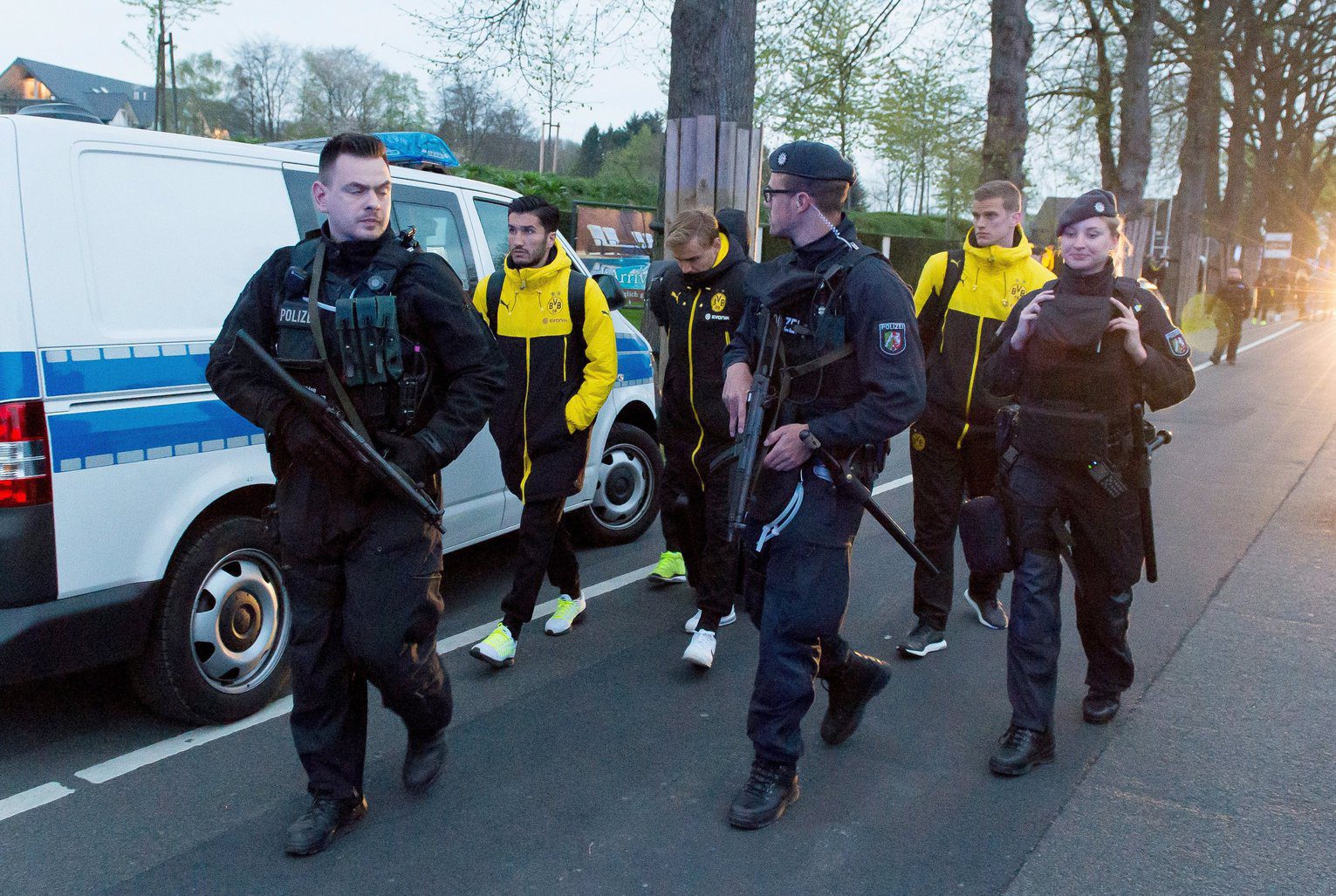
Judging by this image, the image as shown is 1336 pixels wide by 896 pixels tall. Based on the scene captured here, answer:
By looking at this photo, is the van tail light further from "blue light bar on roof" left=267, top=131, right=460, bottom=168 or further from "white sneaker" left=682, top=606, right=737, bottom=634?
"white sneaker" left=682, top=606, right=737, bottom=634

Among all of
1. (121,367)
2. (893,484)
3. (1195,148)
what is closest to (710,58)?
(893,484)

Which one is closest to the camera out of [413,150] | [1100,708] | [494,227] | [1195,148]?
[1100,708]

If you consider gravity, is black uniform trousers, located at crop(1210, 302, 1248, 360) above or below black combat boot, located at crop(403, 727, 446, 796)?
above

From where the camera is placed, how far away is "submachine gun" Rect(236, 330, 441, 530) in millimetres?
2844

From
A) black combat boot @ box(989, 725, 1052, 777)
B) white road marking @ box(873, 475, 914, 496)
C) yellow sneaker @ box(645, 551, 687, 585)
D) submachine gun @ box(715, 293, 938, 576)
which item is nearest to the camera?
submachine gun @ box(715, 293, 938, 576)

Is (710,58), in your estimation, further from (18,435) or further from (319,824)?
(319,824)

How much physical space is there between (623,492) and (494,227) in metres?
1.73

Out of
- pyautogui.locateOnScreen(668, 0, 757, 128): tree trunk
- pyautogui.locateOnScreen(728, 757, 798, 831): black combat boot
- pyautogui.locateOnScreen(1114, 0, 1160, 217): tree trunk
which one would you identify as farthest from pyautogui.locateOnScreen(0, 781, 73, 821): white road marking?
pyautogui.locateOnScreen(1114, 0, 1160, 217): tree trunk

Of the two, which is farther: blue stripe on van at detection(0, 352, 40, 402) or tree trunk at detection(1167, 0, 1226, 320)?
tree trunk at detection(1167, 0, 1226, 320)

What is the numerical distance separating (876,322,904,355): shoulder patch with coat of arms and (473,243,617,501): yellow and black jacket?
158cm

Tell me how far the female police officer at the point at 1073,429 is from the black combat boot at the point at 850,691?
1.48 ft

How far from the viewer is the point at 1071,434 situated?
3.68m

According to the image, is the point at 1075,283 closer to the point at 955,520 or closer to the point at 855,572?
the point at 955,520

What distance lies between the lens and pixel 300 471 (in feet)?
9.98
